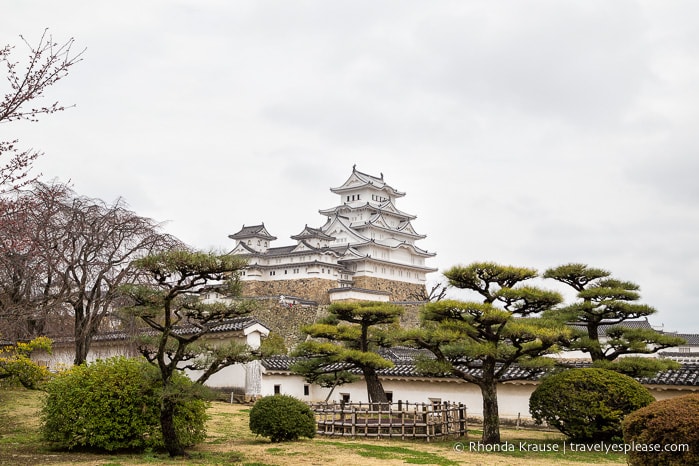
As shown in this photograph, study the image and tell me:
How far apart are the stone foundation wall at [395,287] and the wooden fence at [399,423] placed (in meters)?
37.7

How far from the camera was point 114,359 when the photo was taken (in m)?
12.6

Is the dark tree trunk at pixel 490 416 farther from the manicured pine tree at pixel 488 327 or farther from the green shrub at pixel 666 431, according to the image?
the green shrub at pixel 666 431

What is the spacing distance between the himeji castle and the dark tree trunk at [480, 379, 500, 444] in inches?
1387

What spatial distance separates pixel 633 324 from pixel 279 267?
94.0ft

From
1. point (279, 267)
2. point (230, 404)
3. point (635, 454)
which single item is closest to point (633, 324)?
point (279, 267)

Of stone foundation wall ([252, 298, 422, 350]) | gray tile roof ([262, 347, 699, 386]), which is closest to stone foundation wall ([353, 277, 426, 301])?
stone foundation wall ([252, 298, 422, 350])

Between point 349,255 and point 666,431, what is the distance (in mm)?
46264

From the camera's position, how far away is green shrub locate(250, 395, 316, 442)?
13.5 meters

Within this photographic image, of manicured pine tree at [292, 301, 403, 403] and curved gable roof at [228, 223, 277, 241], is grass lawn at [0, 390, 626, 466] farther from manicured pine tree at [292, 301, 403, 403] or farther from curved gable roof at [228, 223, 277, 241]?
curved gable roof at [228, 223, 277, 241]

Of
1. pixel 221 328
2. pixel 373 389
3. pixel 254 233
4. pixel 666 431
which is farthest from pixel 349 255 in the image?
pixel 666 431

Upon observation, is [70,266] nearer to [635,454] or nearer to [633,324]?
[635,454]

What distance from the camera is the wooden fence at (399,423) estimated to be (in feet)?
50.6

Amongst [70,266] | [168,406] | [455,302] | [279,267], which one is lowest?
[168,406]

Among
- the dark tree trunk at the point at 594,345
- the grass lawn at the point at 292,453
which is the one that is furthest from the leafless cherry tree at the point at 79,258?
the dark tree trunk at the point at 594,345
